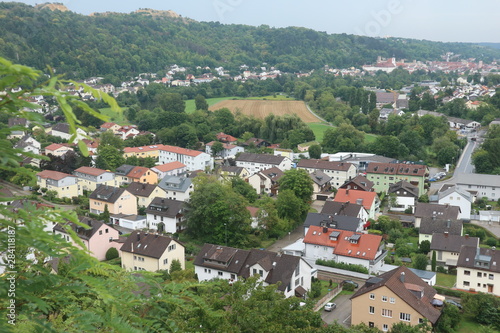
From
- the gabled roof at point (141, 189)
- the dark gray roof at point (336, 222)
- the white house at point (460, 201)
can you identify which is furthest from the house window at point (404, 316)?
the gabled roof at point (141, 189)

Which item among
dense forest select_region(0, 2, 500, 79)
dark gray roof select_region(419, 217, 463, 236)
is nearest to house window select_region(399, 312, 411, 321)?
dark gray roof select_region(419, 217, 463, 236)

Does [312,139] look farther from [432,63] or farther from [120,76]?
[432,63]

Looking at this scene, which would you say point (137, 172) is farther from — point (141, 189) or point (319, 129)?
point (319, 129)

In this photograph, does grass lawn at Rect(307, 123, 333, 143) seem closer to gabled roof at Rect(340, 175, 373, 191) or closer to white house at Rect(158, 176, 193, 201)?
gabled roof at Rect(340, 175, 373, 191)

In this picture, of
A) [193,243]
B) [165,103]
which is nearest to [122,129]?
[165,103]

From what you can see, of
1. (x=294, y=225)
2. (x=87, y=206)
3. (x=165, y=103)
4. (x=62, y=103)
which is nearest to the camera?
(x=62, y=103)

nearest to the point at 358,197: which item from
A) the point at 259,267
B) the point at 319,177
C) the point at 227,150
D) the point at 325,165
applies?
the point at 319,177
